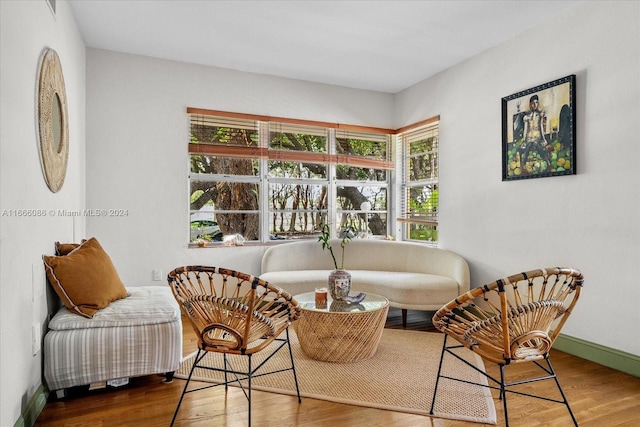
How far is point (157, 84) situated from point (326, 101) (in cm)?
190

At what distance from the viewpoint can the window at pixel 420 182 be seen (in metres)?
4.75

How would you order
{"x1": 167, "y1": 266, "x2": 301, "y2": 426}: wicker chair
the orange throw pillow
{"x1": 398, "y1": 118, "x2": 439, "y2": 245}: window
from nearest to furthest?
{"x1": 167, "y1": 266, "x2": 301, "y2": 426}: wicker chair
the orange throw pillow
{"x1": 398, "y1": 118, "x2": 439, "y2": 245}: window

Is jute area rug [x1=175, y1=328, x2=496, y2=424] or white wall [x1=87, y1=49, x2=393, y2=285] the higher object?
white wall [x1=87, y1=49, x2=393, y2=285]

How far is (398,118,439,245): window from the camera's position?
4750mm

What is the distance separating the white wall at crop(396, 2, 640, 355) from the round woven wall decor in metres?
3.52

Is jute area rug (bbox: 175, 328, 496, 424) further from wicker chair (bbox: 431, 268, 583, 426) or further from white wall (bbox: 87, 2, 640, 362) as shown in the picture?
white wall (bbox: 87, 2, 640, 362)

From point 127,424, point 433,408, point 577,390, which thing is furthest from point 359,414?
point 577,390

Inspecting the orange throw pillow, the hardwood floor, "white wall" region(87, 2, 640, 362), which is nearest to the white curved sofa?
"white wall" region(87, 2, 640, 362)

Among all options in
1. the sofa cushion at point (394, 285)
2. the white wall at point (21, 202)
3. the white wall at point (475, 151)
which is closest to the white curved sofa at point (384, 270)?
the sofa cushion at point (394, 285)

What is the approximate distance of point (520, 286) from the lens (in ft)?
11.5

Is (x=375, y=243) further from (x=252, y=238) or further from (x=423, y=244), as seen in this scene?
(x=252, y=238)

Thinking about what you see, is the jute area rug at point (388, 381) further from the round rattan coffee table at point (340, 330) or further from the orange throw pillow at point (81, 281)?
the orange throw pillow at point (81, 281)

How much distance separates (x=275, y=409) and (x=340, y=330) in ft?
2.53

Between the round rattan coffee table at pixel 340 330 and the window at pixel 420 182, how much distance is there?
2.05m
